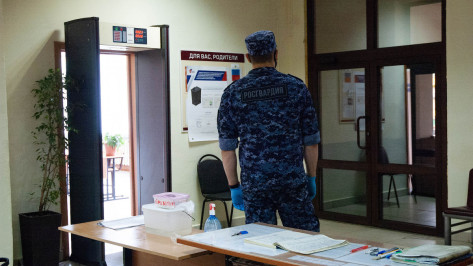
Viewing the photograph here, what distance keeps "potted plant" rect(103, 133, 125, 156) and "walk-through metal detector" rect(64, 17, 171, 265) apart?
64 cm

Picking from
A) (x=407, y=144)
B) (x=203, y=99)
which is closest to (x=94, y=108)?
(x=203, y=99)

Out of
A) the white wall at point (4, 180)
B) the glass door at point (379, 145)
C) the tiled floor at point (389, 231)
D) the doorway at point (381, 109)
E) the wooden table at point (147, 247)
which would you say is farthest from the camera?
the glass door at point (379, 145)

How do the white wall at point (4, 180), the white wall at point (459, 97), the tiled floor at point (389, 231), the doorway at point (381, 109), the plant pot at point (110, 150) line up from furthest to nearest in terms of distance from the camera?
the plant pot at point (110, 150), the doorway at point (381, 109), the tiled floor at point (389, 231), the white wall at point (459, 97), the white wall at point (4, 180)

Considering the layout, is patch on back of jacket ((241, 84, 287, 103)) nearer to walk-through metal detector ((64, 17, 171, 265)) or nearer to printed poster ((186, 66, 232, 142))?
walk-through metal detector ((64, 17, 171, 265))

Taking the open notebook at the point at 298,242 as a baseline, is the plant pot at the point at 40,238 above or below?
below

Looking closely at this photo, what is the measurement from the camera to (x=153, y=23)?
5.68 m

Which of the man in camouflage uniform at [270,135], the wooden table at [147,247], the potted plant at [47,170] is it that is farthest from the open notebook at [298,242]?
the potted plant at [47,170]

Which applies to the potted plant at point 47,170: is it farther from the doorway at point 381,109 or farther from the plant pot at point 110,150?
the doorway at point 381,109

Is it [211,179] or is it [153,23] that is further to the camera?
[211,179]

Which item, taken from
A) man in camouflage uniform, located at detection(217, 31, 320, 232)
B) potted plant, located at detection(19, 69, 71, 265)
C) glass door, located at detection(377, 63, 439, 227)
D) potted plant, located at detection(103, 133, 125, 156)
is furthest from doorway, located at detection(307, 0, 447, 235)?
man in camouflage uniform, located at detection(217, 31, 320, 232)

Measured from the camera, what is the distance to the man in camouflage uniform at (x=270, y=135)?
280 cm

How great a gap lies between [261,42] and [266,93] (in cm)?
26

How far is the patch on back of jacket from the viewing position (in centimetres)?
280

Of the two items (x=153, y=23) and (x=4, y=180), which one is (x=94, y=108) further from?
(x=153, y=23)
